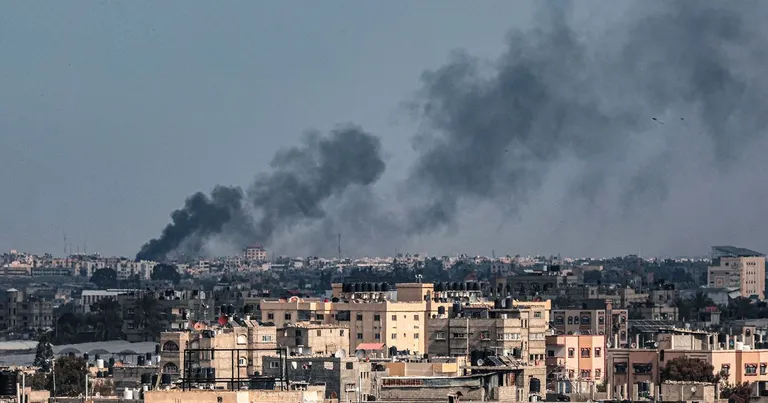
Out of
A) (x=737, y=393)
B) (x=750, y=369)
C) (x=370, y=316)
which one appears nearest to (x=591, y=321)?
(x=370, y=316)

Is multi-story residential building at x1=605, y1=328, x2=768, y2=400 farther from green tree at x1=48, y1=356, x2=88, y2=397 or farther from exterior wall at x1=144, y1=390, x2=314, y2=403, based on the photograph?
exterior wall at x1=144, y1=390, x2=314, y2=403

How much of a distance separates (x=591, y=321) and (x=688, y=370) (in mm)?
43382

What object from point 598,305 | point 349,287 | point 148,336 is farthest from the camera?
point 148,336

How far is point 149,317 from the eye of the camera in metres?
147

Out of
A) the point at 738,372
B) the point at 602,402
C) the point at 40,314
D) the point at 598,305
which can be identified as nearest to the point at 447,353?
the point at 738,372

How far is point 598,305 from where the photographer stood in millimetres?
129625

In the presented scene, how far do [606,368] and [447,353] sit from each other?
21.9 ft

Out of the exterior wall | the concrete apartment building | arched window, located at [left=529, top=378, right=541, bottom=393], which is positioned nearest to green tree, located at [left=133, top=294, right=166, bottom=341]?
the concrete apartment building

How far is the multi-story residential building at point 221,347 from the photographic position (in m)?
74.4

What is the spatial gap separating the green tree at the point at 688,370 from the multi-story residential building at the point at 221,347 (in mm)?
10400

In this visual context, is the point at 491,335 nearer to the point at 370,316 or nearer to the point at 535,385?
the point at 535,385

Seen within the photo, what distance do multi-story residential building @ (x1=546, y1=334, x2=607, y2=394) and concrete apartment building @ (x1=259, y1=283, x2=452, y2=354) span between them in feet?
22.8

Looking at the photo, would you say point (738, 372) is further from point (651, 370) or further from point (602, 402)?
point (602, 402)

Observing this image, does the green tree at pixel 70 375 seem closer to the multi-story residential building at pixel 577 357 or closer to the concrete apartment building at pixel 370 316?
the multi-story residential building at pixel 577 357
